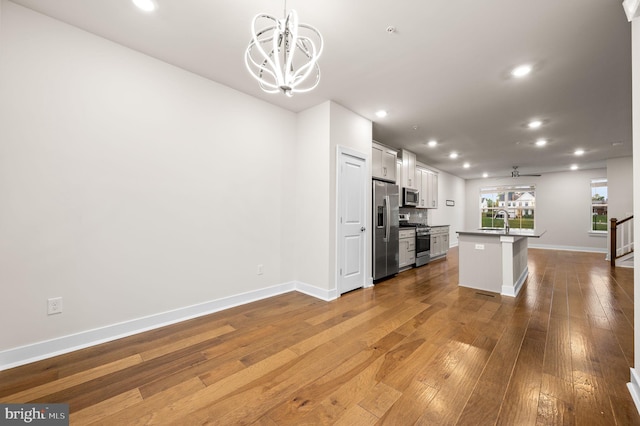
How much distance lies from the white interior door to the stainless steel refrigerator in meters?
0.32

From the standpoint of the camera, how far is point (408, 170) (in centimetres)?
615

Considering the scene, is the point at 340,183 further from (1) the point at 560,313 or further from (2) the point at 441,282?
(1) the point at 560,313

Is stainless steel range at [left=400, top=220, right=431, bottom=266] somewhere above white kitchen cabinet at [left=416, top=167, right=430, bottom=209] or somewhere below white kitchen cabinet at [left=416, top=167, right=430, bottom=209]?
below

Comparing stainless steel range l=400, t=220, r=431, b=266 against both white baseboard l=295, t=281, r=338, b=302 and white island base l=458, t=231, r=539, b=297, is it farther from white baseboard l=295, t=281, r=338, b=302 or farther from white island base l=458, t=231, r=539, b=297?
white baseboard l=295, t=281, r=338, b=302

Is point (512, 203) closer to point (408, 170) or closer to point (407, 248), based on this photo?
point (408, 170)

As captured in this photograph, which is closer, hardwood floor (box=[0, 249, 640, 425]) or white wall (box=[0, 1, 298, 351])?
hardwood floor (box=[0, 249, 640, 425])

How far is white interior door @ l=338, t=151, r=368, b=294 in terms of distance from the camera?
3.73 meters

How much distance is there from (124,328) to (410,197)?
18.8 feet

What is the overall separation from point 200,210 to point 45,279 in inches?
54.2

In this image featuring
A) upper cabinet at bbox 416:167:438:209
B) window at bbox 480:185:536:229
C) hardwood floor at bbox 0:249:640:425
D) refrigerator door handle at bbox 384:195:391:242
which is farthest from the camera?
window at bbox 480:185:536:229

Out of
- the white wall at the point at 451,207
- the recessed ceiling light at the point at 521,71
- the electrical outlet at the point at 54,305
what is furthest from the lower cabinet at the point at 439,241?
the electrical outlet at the point at 54,305

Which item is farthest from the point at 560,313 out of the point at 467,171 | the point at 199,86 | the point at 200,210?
the point at 467,171

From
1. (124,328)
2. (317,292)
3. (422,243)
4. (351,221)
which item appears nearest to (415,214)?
(422,243)

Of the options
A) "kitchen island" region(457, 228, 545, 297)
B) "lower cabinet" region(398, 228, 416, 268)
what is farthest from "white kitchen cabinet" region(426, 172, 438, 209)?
"kitchen island" region(457, 228, 545, 297)
